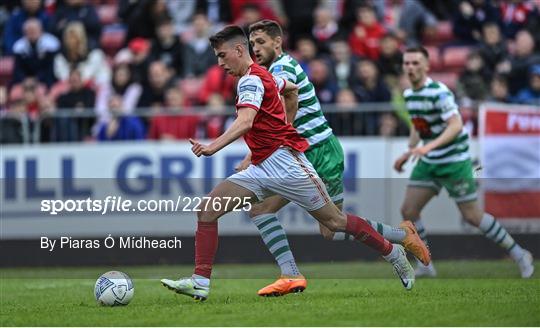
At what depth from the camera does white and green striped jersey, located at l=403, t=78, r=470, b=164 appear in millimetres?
13461

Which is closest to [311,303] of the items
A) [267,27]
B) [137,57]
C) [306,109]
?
[306,109]

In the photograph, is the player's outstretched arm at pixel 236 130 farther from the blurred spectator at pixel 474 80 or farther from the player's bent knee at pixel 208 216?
the blurred spectator at pixel 474 80

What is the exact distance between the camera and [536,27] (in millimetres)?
19078

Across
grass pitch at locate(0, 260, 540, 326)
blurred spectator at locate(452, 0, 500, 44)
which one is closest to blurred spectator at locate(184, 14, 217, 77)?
blurred spectator at locate(452, 0, 500, 44)

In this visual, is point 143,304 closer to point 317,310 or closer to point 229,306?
point 229,306

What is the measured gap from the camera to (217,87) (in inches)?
733

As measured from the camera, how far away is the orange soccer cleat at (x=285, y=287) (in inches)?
424

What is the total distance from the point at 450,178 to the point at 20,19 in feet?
34.7

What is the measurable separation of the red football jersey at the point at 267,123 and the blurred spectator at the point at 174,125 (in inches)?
274

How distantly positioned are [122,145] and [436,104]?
562 cm

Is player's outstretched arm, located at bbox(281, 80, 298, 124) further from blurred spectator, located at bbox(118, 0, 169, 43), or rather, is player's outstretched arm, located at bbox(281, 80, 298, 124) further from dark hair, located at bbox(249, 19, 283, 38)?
blurred spectator, located at bbox(118, 0, 169, 43)

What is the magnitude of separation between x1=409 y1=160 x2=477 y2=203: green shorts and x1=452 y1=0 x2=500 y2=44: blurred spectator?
19.3 ft

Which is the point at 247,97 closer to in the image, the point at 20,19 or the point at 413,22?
the point at 413,22

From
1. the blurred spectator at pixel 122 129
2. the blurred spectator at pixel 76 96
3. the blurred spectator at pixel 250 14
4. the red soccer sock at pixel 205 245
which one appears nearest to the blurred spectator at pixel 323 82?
the blurred spectator at pixel 250 14
